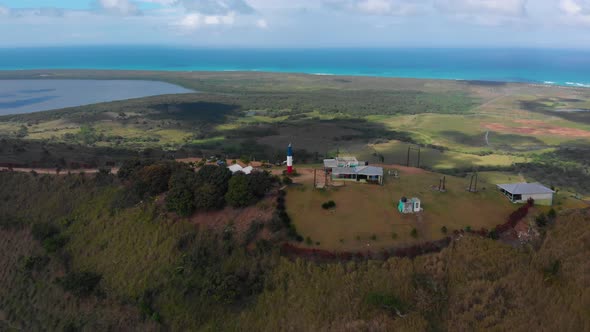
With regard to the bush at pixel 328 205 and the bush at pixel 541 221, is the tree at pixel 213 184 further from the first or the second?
the bush at pixel 541 221

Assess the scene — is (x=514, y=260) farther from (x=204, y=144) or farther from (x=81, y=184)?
(x=204, y=144)

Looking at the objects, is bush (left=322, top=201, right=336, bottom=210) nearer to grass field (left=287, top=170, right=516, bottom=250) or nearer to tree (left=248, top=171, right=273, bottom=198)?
grass field (left=287, top=170, right=516, bottom=250)

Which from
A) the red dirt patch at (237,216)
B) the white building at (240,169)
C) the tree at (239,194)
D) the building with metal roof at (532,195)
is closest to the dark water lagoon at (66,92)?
the white building at (240,169)

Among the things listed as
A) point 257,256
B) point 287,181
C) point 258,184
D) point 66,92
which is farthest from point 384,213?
point 66,92

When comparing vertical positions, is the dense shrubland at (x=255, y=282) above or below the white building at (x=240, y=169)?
below

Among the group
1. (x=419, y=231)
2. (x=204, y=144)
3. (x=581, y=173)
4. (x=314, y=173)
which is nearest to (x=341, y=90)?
(x=204, y=144)

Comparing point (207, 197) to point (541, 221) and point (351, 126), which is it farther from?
point (351, 126)
